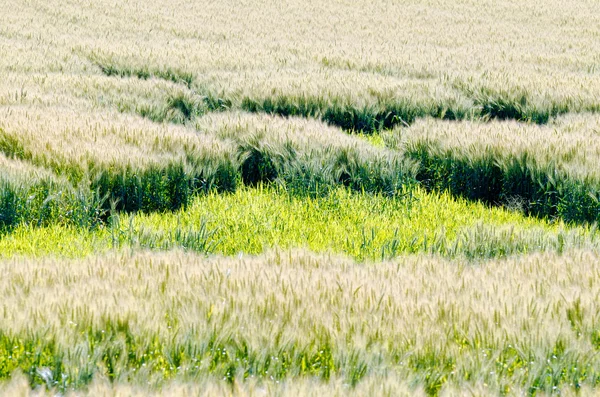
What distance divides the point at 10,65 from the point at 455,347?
29.8 feet

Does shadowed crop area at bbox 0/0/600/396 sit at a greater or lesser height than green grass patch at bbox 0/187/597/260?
greater

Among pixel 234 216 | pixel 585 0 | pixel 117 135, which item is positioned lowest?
pixel 234 216

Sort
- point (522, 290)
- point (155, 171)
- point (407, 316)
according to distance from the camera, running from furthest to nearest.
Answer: point (155, 171) → point (522, 290) → point (407, 316)

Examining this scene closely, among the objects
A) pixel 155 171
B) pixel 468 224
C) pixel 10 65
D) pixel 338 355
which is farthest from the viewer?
pixel 10 65

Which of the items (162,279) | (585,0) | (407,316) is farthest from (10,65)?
(585,0)

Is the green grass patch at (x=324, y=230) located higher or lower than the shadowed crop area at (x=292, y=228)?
lower

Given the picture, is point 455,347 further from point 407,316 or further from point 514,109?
point 514,109

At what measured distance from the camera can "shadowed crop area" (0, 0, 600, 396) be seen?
6.88 feet

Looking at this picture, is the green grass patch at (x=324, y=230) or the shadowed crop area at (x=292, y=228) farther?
the green grass patch at (x=324, y=230)

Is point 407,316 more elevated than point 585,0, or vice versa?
point 585,0

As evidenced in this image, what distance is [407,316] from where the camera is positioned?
236 cm

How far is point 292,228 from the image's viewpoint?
434cm

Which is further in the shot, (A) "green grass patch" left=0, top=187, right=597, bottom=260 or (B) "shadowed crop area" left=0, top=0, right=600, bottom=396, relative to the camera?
(A) "green grass patch" left=0, top=187, right=597, bottom=260

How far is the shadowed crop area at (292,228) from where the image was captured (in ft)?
6.88
